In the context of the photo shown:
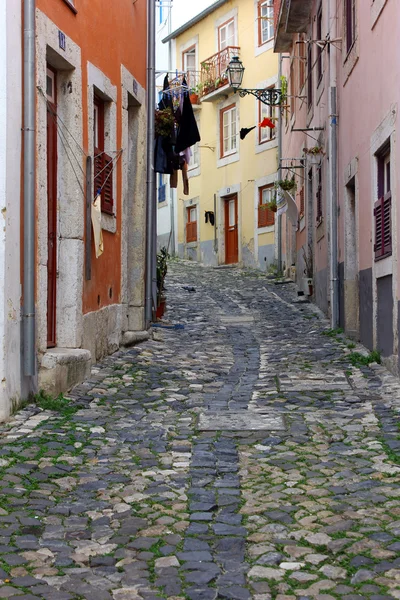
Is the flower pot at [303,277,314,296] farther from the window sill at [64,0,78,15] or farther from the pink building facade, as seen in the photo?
the window sill at [64,0,78,15]

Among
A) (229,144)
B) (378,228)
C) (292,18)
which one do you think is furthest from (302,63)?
(378,228)

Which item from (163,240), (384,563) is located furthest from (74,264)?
(163,240)

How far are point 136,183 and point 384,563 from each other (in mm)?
8866

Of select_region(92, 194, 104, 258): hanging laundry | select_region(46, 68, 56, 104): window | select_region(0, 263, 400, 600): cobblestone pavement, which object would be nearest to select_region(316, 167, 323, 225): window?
select_region(0, 263, 400, 600): cobblestone pavement

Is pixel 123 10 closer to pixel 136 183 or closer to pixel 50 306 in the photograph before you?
pixel 136 183

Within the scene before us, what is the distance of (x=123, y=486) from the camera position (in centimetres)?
525

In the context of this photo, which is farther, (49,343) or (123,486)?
(49,343)

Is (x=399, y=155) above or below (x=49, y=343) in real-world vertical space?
above

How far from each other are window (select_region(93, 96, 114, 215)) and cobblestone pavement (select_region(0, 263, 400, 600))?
2.06 metres

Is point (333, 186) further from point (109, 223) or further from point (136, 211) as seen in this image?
point (109, 223)

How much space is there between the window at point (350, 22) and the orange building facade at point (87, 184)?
291cm

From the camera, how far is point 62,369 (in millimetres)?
7855

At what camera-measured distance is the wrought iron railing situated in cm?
2911

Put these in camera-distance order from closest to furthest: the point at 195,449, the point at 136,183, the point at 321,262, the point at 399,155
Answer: the point at 195,449
the point at 399,155
the point at 136,183
the point at 321,262
